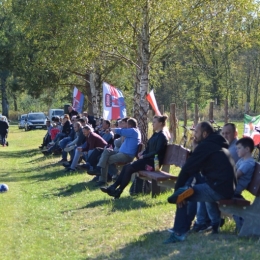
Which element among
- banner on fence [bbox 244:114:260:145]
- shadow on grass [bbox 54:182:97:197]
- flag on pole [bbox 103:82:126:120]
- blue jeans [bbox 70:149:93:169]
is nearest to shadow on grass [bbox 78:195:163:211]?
shadow on grass [bbox 54:182:97:197]

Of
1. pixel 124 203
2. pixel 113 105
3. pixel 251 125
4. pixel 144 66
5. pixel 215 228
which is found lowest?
pixel 124 203

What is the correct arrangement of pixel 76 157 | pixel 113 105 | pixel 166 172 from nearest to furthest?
pixel 166 172
pixel 76 157
pixel 113 105

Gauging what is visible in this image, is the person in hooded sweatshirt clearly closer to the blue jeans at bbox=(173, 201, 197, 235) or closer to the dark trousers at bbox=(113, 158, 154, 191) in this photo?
the blue jeans at bbox=(173, 201, 197, 235)

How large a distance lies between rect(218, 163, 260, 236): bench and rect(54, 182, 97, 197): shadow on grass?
6270 millimetres

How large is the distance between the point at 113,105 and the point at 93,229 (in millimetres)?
9312

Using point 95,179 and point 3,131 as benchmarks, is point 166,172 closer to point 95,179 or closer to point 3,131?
point 95,179

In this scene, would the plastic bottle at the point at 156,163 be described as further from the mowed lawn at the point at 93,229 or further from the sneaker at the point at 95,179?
the sneaker at the point at 95,179

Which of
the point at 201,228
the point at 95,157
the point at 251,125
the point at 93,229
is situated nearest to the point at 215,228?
the point at 201,228

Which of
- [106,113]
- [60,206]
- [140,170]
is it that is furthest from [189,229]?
[106,113]

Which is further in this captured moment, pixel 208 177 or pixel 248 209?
pixel 208 177

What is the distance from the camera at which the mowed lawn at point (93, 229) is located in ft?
25.9

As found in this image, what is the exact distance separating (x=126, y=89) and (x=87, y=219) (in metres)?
27.6

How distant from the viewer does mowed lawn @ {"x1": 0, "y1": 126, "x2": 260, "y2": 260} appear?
790 cm

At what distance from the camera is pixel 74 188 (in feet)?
48.0
